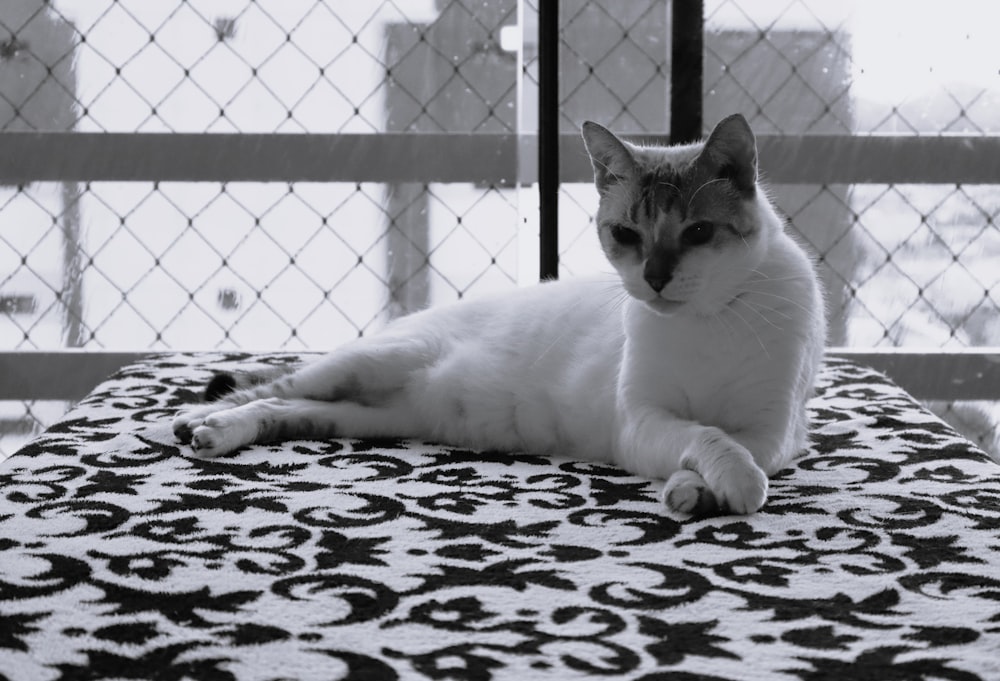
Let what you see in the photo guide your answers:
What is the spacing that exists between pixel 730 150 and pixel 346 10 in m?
1.42

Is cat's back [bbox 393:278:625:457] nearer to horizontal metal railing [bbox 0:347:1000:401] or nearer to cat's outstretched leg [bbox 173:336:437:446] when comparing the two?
cat's outstretched leg [bbox 173:336:437:446]

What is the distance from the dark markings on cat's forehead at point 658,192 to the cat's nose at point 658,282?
93mm

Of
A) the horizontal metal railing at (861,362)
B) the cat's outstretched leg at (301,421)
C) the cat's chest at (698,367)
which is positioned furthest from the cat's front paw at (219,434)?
the horizontal metal railing at (861,362)

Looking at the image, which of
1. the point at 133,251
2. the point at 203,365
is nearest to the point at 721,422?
the point at 203,365

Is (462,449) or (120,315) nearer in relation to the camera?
(462,449)

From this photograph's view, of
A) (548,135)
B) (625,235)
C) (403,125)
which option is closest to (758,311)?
(625,235)

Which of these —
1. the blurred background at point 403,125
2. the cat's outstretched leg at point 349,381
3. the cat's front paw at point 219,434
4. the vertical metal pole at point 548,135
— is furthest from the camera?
the blurred background at point 403,125

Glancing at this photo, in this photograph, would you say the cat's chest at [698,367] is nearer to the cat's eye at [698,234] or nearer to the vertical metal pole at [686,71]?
the cat's eye at [698,234]

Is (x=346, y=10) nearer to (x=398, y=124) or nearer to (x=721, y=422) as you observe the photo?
(x=398, y=124)

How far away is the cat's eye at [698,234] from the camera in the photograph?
1.48 meters

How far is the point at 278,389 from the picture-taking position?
187 centimetres

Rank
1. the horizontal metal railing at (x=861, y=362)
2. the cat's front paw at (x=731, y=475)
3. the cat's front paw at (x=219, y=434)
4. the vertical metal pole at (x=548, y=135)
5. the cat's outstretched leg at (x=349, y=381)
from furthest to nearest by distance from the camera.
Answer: the horizontal metal railing at (x=861, y=362)
the vertical metal pole at (x=548, y=135)
the cat's outstretched leg at (x=349, y=381)
the cat's front paw at (x=219, y=434)
the cat's front paw at (x=731, y=475)

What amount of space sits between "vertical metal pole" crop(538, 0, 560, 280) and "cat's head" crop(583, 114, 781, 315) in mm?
880

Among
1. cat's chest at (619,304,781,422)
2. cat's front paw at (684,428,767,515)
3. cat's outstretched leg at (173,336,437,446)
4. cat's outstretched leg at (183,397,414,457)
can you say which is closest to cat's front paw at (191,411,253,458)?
cat's outstretched leg at (183,397,414,457)
